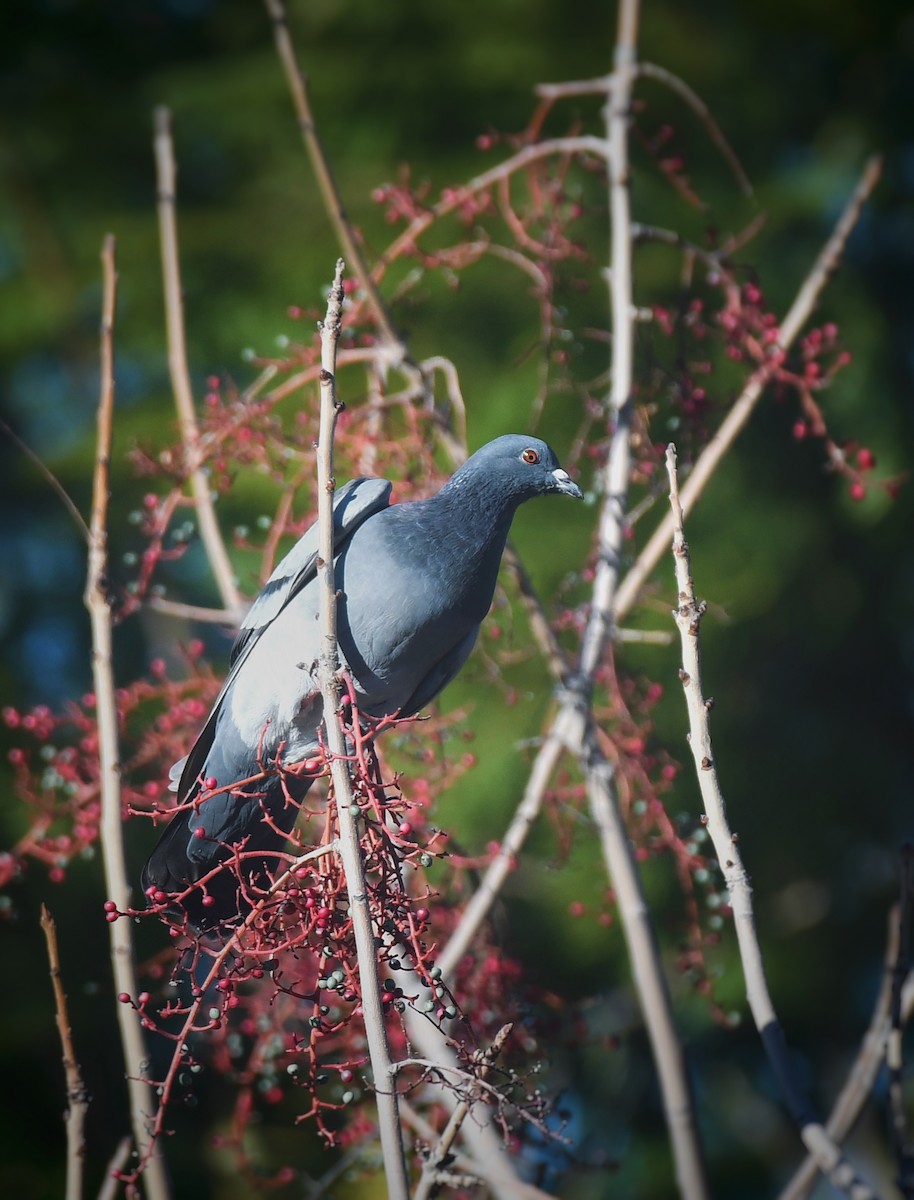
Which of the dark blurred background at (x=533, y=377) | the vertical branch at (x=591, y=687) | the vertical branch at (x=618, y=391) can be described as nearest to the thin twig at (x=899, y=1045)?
the vertical branch at (x=591, y=687)

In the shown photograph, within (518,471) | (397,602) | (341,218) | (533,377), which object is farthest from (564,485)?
(533,377)

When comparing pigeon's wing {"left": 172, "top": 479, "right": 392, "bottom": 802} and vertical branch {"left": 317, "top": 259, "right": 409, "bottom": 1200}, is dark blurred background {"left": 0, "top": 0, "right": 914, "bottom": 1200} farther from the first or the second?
vertical branch {"left": 317, "top": 259, "right": 409, "bottom": 1200}

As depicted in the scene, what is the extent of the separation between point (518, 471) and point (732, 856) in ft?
Result: 2.04

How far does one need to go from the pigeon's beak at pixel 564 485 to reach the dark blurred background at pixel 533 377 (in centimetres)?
78

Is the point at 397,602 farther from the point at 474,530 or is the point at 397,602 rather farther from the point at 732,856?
the point at 732,856

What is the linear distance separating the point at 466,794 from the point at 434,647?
3.06 ft

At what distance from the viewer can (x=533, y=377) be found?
2592 mm

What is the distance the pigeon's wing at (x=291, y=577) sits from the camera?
5.35 feet

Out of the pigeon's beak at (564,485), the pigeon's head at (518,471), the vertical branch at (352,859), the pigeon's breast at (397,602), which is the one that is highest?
the pigeon's head at (518,471)

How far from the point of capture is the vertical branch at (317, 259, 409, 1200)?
43.3 inches

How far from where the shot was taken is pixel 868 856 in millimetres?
3070

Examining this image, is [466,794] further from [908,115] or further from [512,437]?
[908,115]

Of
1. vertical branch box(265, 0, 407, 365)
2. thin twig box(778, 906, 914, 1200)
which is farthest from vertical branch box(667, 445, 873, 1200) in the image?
vertical branch box(265, 0, 407, 365)

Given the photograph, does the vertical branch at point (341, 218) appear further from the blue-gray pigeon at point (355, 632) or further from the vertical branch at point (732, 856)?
the vertical branch at point (732, 856)
